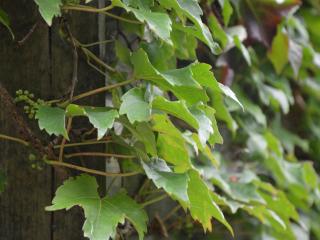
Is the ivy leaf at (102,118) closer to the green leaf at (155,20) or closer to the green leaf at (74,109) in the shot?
the green leaf at (74,109)

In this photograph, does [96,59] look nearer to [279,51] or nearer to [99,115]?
[99,115]

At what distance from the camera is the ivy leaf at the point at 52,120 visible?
3.03ft

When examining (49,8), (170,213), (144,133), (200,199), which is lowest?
(170,213)

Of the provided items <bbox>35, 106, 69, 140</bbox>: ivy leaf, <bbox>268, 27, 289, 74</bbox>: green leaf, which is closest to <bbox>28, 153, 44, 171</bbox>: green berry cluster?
<bbox>35, 106, 69, 140</bbox>: ivy leaf

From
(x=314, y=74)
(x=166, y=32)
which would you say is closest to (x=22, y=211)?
(x=166, y=32)

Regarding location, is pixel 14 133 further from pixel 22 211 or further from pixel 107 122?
pixel 107 122

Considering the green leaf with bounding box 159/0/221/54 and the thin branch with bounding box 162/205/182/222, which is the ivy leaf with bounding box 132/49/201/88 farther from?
the thin branch with bounding box 162/205/182/222

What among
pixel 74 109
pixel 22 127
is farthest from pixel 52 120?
pixel 22 127

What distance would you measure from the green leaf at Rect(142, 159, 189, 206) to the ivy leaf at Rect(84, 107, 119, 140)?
13 centimetres

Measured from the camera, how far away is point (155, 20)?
947 millimetres

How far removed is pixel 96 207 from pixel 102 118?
0.16 meters

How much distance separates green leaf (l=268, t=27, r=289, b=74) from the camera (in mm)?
1695

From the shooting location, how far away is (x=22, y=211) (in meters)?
1.16

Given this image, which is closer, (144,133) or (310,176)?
(144,133)
